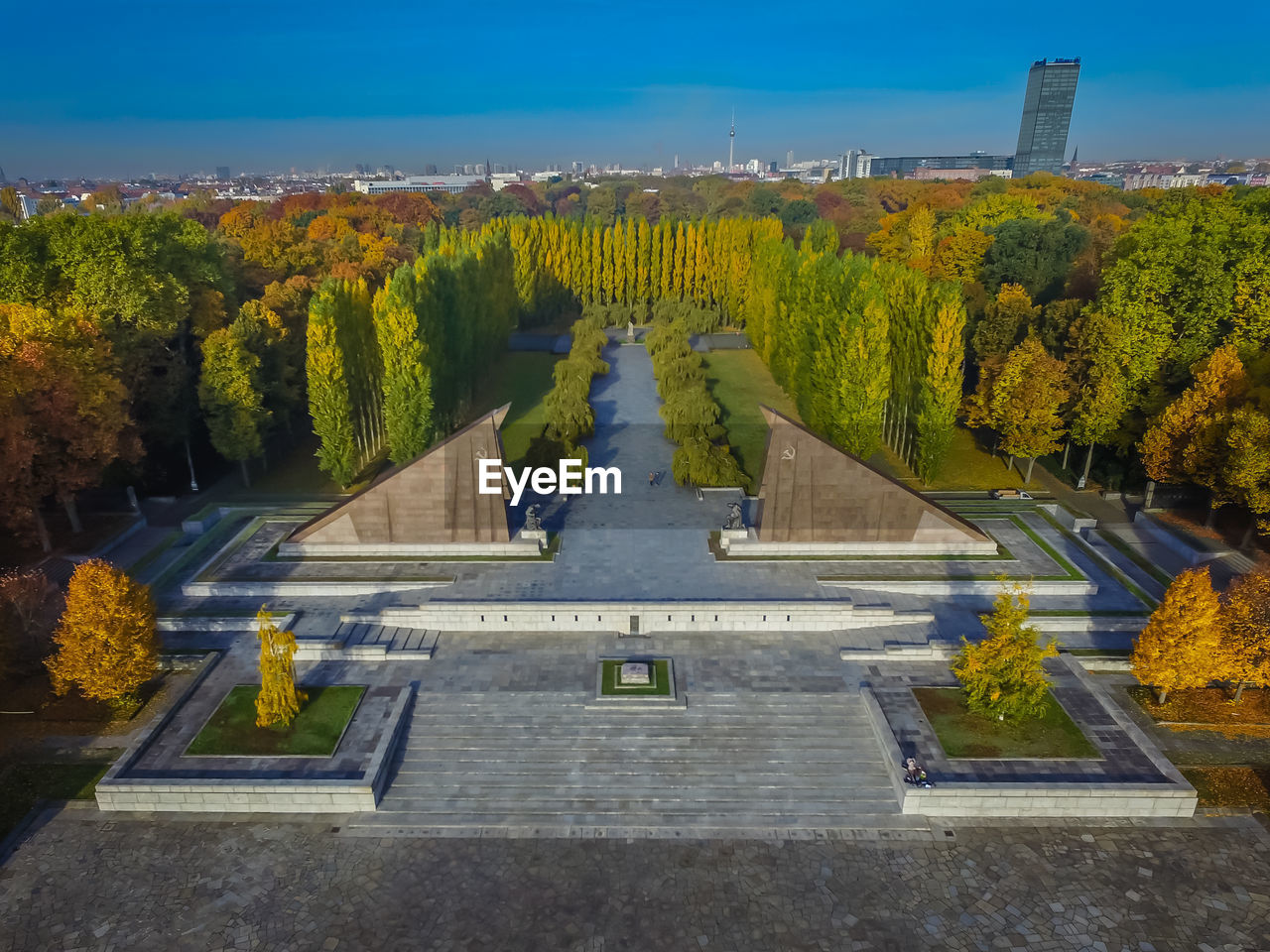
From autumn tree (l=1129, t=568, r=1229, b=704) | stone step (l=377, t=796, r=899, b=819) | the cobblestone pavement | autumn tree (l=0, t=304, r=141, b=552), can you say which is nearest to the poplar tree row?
autumn tree (l=1129, t=568, r=1229, b=704)

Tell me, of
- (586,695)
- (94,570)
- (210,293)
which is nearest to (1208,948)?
(586,695)

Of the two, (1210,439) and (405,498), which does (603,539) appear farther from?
(1210,439)

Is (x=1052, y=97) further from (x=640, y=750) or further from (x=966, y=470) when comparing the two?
(x=640, y=750)

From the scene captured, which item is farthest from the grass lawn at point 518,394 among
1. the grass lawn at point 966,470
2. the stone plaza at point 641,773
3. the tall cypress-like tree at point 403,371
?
the grass lawn at point 966,470

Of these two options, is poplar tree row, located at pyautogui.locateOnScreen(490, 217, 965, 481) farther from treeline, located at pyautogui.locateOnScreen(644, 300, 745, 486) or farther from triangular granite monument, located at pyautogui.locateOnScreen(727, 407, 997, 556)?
triangular granite monument, located at pyautogui.locateOnScreen(727, 407, 997, 556)

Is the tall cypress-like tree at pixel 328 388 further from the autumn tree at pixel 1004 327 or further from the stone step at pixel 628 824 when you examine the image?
the autumn tree at pixel 1004 327

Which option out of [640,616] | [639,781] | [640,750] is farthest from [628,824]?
[640,616]
